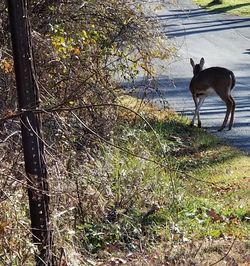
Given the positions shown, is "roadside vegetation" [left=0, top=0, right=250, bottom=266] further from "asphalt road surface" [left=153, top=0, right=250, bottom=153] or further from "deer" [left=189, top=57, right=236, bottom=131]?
"deer" [left=189, top=57, right=236, bottom=131]

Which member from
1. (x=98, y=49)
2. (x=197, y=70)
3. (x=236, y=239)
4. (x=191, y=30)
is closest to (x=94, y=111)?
(x=98, y=49)

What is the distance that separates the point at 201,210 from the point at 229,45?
19.2 meters

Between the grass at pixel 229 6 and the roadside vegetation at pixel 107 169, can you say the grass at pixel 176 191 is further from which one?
the grass at pixel 229 6

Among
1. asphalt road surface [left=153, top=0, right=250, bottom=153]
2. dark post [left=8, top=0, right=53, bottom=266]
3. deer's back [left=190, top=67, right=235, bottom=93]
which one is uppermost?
dark post [left=8, top=0, right=53, bottom=266]

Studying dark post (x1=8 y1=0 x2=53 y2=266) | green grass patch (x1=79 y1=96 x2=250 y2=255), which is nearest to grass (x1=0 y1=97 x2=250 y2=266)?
green grass patch (x1=79 y1=96 x2=250 y2=255)

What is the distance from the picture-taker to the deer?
49.5 ft

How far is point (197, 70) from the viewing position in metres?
16.0

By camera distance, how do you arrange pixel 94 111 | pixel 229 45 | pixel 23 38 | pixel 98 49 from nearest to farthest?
pixel 23 38
pixel 94 111
pixel 98 49
pixel 229 45

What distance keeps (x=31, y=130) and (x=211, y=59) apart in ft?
63.7

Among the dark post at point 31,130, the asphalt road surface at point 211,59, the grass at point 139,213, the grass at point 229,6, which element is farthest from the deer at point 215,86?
the grass at point 229,6

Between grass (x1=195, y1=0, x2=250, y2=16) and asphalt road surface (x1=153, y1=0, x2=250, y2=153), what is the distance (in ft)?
2.36

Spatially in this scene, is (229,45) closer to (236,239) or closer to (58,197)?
(236,239)

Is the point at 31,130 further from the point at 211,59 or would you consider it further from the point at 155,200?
the point at 211,59

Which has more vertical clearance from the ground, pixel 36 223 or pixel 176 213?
pixel 36 223
